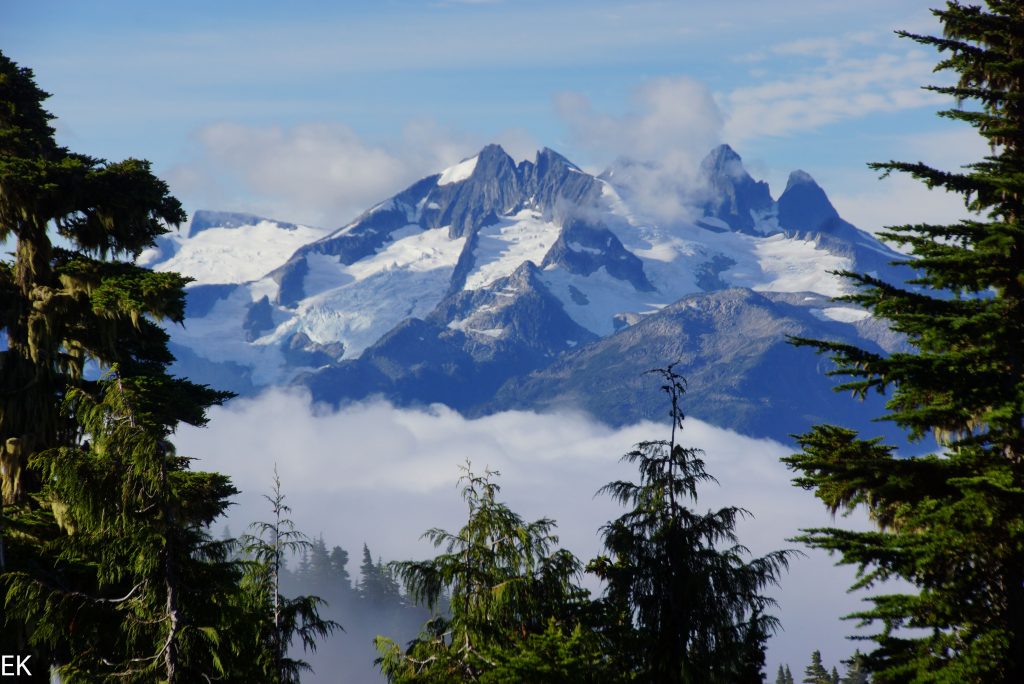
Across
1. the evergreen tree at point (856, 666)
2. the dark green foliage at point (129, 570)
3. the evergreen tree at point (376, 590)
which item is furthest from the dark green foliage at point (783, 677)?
the dark green foliage at point (129, 570)

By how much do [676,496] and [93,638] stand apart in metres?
15.0

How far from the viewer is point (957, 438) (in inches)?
845

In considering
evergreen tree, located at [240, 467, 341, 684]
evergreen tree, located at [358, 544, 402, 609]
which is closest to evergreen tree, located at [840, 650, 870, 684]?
evergreen tree, located at [240, 467, 341, 684]

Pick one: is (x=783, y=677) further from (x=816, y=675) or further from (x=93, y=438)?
(x=93, y=438)

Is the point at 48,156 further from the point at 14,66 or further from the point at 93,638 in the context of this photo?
the point at 93,638

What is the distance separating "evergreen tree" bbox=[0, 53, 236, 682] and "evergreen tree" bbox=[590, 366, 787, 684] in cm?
1012

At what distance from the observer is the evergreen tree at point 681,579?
2727 cm

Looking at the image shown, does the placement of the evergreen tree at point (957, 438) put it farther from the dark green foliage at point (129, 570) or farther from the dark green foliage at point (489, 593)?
the dark green foliage at point (129, 570)

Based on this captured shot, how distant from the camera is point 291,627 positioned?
90.4ft

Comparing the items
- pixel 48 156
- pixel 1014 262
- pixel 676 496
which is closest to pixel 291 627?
pixel 676 496

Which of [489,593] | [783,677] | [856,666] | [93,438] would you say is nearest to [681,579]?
[856,666]

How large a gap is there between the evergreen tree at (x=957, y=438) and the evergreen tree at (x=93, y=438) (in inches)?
413

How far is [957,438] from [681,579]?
8355 millimetres

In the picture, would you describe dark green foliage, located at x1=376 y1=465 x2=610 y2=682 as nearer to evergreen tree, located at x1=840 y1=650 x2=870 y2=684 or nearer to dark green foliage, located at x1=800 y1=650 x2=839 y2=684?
evergreen tree, located at x1=840 y1=650 x2=870 y2=684
